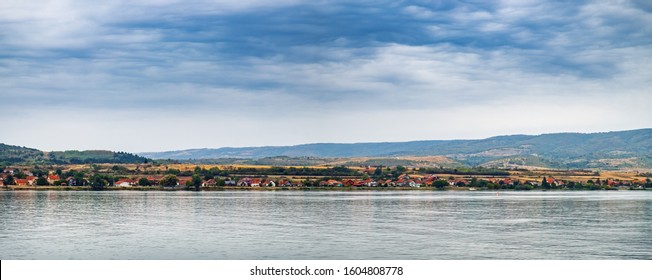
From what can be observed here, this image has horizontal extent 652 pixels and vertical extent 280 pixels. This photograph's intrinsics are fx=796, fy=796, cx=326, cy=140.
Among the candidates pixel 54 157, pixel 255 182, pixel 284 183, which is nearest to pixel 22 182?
pixel 255 182

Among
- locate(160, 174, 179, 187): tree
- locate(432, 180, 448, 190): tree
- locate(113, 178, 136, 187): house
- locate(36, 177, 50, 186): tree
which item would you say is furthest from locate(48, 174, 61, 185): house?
locate(432, 180, 448, 190): tree

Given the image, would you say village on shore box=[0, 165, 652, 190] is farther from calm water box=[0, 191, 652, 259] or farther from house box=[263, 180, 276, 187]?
calm water box=[0, 191, 652, 259]

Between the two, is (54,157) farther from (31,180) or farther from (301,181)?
(301,181)

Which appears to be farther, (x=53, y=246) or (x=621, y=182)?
(x=621, y=182)

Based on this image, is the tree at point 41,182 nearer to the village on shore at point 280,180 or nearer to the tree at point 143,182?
the village on shore at point 280,180

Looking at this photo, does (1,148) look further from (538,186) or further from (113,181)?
(538,186)

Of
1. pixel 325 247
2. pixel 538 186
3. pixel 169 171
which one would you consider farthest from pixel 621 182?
pixel 325 247

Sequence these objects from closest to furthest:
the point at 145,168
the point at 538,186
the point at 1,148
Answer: the point at 538,186, the point at 145,168, the point at 1,148
